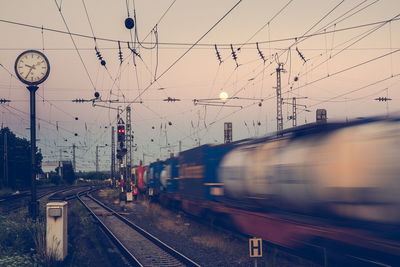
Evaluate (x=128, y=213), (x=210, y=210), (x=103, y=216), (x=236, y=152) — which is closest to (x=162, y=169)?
(x=128, y=213)

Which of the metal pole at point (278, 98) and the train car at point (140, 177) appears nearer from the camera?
the metal pole at point (278, 98)

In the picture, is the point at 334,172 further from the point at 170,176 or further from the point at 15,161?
the point at 15,161

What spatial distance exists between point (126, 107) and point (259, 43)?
21.7 metres

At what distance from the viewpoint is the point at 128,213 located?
25.2 meters

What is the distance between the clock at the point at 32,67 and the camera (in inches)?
562

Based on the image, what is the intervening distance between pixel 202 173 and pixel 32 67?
8.50m

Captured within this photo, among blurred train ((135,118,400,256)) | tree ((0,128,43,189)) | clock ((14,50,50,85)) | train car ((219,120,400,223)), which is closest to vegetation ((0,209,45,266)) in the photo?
clock ((14,50,50,85))

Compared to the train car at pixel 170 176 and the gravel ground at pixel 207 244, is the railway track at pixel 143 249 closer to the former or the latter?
the gravel ground at pixel 207 244

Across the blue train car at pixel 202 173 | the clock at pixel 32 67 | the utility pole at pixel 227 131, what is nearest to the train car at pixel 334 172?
the blue train car at pixel 202 173

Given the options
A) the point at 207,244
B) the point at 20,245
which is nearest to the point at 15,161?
the point at 20,245

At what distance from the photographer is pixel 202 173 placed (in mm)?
17953

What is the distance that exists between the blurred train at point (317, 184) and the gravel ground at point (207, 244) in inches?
22.7

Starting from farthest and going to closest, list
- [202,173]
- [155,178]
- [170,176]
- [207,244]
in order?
[155,178]
[170,176]
[202,173]
[207,244]

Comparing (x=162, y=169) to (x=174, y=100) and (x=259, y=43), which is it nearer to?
(x=174, y=100)
